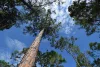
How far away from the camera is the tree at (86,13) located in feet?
49.3

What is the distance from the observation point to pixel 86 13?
628 inches

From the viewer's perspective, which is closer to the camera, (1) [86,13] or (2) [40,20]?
(1) [86,13]

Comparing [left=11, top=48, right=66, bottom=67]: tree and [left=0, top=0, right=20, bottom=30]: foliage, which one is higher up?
[left=0, top=0, right=20, bottom=30]: foliage

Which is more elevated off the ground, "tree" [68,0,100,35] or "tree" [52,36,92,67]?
"tree" [68,0,100,35]

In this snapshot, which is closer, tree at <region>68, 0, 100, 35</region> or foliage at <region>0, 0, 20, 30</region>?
tree at <region>68, 0, 100, 35</region>

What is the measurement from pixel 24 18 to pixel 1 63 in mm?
6363

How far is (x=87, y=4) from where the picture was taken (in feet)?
50.7

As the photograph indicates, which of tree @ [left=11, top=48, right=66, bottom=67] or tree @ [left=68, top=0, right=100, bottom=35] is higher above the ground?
tree @ [left=68, top=0, right=100, bottom=35]

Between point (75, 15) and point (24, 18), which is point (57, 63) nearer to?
point (24, 18)

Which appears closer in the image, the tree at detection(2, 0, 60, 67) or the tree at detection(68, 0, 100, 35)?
the tree at detection(68, 0, 100, 35)

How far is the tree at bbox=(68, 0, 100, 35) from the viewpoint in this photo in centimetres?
1503

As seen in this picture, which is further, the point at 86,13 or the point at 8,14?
the point at 8,14

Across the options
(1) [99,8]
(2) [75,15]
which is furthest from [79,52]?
(1) [99,8]

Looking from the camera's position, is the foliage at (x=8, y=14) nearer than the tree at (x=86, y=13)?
No
